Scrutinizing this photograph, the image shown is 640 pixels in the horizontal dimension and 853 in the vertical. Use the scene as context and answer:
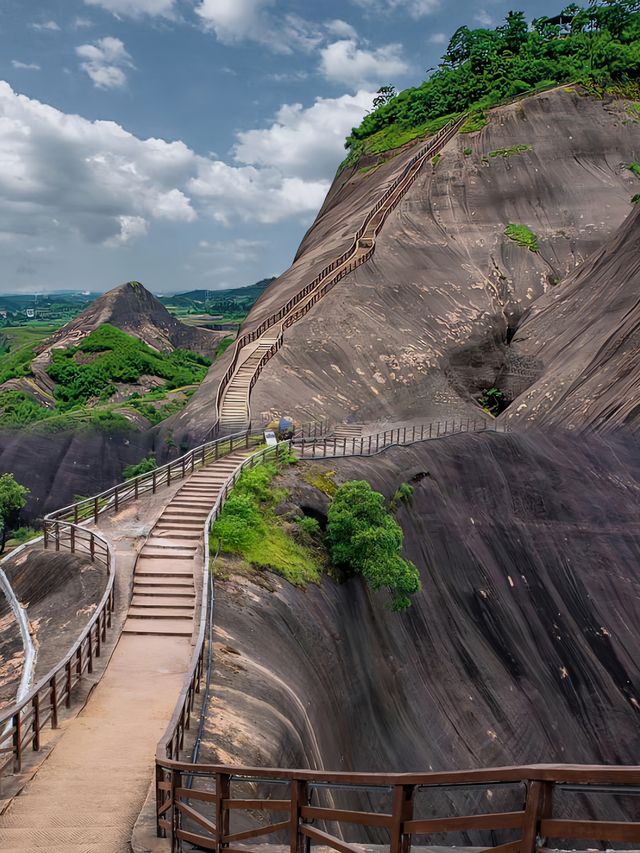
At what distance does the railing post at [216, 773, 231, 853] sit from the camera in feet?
20.6

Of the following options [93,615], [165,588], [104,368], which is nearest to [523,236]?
[104,368]

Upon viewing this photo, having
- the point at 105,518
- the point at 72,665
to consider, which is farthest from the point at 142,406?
the point at 72,665

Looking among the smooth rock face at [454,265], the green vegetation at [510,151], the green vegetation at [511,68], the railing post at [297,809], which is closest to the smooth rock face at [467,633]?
the railing post at [297,809]

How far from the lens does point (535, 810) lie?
3.85 meters

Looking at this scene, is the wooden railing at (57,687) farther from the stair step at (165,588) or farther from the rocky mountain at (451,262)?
the rocky mountain at (451,262)

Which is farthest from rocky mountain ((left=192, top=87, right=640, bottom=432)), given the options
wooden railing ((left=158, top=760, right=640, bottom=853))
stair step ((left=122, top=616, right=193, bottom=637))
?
wooden railing ((left=158, top=760, right=640, bottom=853))

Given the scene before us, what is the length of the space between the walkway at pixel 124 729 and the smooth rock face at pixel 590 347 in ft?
91.0

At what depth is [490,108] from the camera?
69750 mm

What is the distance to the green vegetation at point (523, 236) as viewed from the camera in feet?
192

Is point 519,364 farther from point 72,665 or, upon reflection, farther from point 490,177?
point 72,665

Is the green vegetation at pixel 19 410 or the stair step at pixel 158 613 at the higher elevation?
the green vegetation at pixel 19 410

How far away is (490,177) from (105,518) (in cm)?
→ 5366

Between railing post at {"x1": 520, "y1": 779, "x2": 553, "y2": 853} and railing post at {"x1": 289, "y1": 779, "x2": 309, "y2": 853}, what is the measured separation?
2097mm

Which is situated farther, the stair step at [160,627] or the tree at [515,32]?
the tree at [515,32]
